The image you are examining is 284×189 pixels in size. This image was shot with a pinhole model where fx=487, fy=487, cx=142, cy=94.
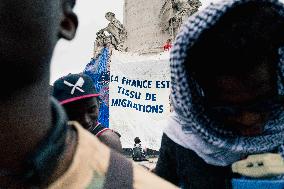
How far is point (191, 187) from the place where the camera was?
6.20 feet

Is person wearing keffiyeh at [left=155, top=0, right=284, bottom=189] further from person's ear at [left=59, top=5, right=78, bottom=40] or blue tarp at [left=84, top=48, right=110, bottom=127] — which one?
blue tarp at [left=84, top=48, right=110, bottom=127]

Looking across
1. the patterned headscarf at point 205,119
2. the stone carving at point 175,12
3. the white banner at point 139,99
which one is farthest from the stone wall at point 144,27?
the patterned headscarf at point 205,119

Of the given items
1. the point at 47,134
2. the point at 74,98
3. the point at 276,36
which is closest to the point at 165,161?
the point at 276,36

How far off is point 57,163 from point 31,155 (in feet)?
0.24

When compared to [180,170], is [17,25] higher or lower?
higher

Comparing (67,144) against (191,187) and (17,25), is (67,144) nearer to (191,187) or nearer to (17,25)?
(17,25)

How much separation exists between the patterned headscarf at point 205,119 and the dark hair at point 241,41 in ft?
0.09

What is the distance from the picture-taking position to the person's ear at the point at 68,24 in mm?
1278

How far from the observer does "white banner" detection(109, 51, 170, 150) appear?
6.57 metres

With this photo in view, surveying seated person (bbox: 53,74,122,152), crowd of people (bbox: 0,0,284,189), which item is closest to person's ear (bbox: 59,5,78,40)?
crowd of people (bbox: 0,0,284,189)

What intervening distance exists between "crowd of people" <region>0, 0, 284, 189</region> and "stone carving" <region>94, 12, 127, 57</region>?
11400 mm

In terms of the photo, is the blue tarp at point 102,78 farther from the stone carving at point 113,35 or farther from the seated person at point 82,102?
the stone carving at point 113,35

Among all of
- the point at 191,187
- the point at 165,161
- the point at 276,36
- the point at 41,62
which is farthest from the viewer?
the point at 165,161

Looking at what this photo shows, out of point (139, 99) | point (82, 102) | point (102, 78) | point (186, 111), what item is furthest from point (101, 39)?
point (186, 111)
